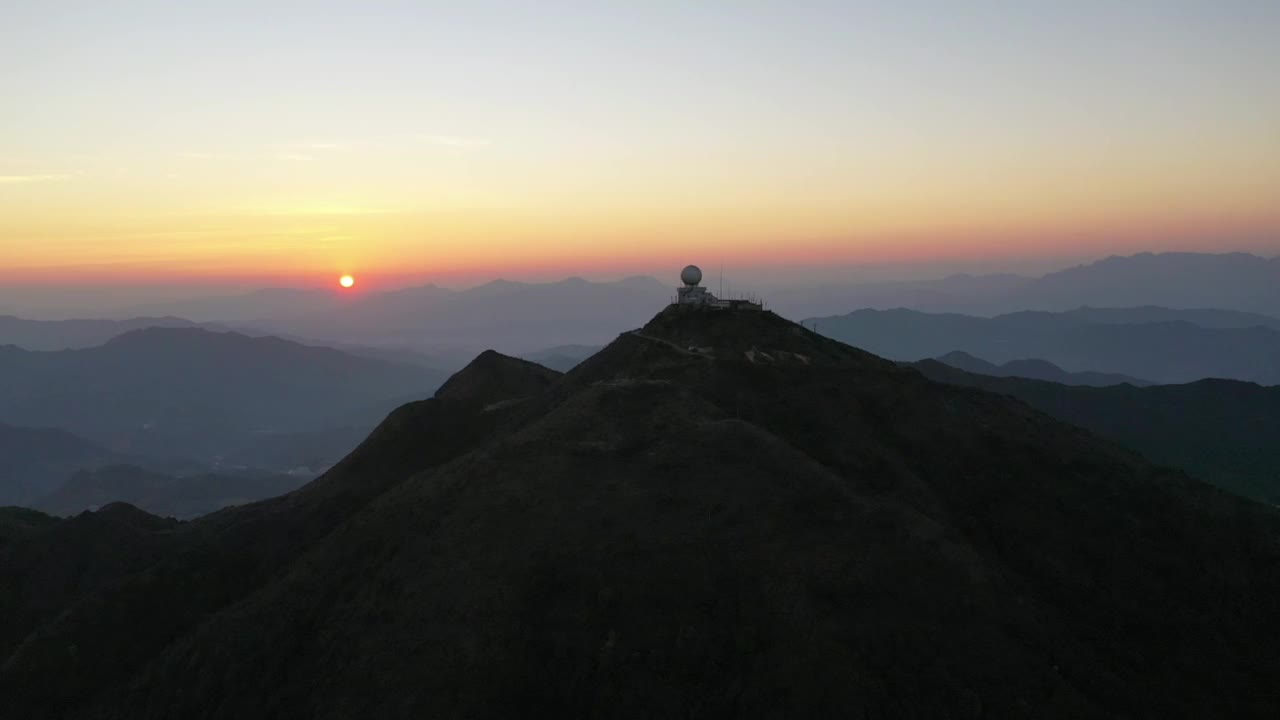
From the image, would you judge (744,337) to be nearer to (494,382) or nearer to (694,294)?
(694,294)

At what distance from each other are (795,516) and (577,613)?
14.5 metres

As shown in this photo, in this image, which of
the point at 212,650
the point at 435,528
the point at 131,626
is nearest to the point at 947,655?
the point at 435,528

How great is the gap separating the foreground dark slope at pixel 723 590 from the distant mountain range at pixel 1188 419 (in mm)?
89792

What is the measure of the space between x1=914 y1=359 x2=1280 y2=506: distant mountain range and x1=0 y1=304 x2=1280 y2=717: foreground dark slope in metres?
89.8

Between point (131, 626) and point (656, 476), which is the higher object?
point (656, 476)

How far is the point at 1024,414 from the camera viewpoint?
6881 cm

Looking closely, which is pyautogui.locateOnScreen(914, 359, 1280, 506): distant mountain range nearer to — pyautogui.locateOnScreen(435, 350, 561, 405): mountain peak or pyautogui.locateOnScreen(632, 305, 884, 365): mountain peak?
pyautogui.locateOnScreen(632, 305, 884, 365): mountain peak

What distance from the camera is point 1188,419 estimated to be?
476 ft

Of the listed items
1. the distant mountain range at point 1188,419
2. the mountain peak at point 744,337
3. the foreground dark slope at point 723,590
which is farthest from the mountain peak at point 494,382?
the distant mountain range at point 1188,419

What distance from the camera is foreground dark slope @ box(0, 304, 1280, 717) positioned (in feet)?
108

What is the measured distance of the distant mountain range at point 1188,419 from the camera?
124 metres

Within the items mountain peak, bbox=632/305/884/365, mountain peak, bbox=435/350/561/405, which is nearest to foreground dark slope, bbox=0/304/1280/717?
mountain peak, bbox=632/305/884/365

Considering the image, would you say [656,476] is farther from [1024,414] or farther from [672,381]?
[1024,414]

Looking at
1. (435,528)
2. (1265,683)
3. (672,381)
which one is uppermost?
(672,381)
